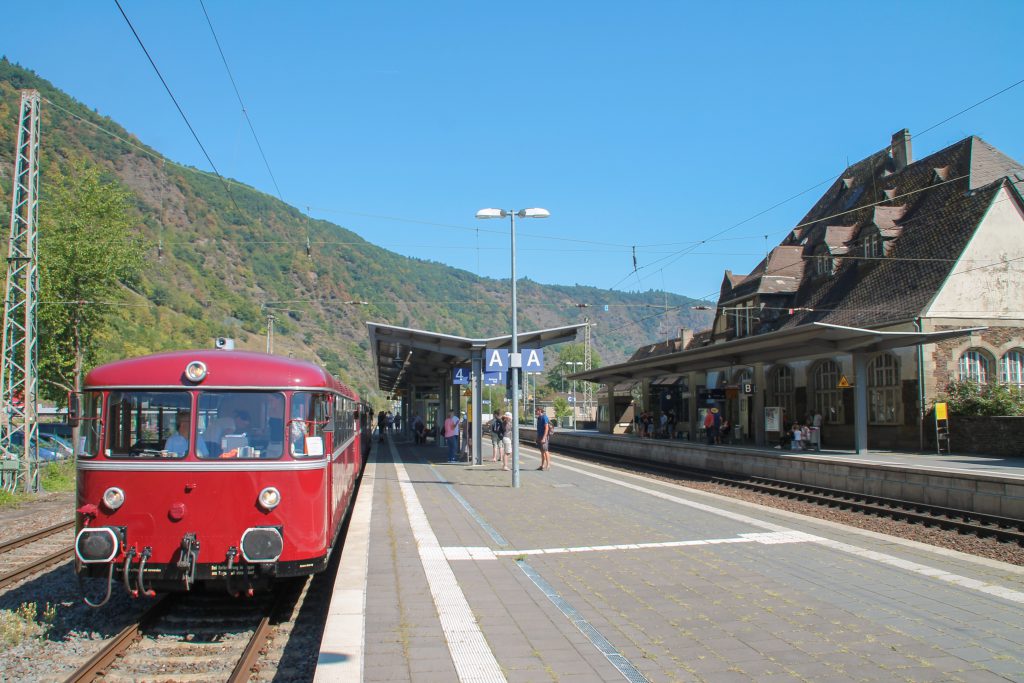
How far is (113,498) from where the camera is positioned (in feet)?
23.7

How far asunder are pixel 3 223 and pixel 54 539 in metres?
29.1

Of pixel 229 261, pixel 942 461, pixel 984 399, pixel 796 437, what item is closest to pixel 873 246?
pixel 984 399

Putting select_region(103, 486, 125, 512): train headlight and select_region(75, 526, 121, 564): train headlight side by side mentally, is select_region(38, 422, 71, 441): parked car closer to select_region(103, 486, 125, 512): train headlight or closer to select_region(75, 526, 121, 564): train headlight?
select_region(103, 486, 125, 512): train headlight

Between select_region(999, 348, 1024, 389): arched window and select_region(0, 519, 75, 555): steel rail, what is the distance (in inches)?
1111

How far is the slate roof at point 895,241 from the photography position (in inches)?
1171

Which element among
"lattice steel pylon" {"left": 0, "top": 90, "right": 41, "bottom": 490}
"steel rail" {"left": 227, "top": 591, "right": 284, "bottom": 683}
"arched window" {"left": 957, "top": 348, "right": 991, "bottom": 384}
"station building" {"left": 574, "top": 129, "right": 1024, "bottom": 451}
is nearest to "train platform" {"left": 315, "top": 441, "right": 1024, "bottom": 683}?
"steel rail" {"left": 227, "top": 591, "right": 284, "bottom": 683}

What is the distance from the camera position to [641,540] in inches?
425

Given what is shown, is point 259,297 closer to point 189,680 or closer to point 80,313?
point 80,313

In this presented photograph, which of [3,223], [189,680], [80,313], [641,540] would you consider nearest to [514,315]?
[641,540]

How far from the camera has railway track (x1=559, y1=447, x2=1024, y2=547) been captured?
12787mm

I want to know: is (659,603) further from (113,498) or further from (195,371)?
(113,498)

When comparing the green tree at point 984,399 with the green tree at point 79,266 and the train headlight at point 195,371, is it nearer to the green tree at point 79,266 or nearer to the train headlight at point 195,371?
the train headlight at point 195,371

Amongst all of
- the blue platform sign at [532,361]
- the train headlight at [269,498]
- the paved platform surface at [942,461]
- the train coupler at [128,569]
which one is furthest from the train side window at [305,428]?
the paved platform surface at [942,461]

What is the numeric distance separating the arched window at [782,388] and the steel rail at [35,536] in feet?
92.2
